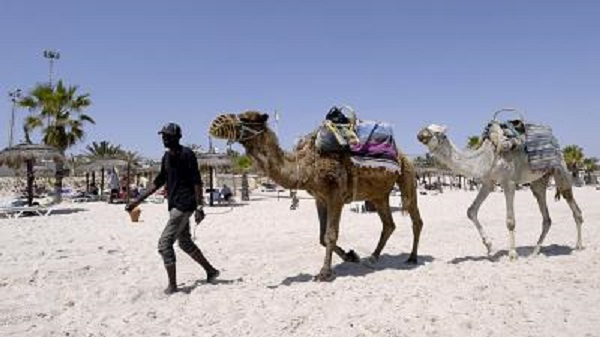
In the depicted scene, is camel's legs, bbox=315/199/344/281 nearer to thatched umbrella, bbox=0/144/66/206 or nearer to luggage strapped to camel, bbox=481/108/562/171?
luggage strapped to camel, bbox=481/108/562/171

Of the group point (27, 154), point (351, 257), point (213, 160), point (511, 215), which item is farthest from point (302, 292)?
point (213, 160)

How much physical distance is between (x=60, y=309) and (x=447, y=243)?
695 cm

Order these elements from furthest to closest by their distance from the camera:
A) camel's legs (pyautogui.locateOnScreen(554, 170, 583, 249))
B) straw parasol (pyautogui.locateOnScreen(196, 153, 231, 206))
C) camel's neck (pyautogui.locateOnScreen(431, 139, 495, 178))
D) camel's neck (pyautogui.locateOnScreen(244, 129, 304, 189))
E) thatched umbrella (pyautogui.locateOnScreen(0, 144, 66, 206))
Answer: straw parasol (pyautogui.locateOnScreen(196, 153, 231, 206)), thatched umbrella (pyautogui.locateOnScreen(0, 144, 66, 206)), camel's legs (pyautogui.locateOnScreen(554, 170, 583, 249)), camel's neck (pyautogui.locateOnScreen(431, 139, 495, 178)), camel's neck (pyautogui.locateOnScreen(244, 129, 304, 189))

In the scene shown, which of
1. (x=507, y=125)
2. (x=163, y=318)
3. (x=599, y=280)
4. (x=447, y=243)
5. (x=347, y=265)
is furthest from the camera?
(x=447, y=243)

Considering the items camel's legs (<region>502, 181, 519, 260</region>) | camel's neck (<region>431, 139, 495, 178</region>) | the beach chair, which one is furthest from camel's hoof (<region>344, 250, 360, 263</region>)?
the beach chair

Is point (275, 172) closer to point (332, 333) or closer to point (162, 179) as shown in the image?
point (162, 179)

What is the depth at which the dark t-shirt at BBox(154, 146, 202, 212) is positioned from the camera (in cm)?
630

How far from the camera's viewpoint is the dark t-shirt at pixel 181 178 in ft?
20.7

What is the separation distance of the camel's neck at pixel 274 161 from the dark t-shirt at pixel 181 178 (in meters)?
0.71

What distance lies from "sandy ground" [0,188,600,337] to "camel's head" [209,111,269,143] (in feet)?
5.87

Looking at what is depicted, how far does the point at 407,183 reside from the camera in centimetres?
810

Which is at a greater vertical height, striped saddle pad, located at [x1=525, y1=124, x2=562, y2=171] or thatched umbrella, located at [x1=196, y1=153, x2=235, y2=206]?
thatched umbrella, located at [x1=196, y1=153, x2=235, y2=206]

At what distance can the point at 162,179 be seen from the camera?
659 cm

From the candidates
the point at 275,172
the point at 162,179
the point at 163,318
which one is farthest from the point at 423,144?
the point at 163,318
